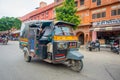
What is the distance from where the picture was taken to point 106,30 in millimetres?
20906

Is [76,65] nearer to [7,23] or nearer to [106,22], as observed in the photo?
[106,22]

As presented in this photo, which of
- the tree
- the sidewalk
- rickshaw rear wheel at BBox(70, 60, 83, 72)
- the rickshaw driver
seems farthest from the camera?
the tree

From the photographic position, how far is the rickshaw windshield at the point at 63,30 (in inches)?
276

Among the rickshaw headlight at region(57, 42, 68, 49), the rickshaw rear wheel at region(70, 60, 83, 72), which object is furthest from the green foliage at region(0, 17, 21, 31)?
the rickshaw rear wheel at region(70, 60, 83, 72)

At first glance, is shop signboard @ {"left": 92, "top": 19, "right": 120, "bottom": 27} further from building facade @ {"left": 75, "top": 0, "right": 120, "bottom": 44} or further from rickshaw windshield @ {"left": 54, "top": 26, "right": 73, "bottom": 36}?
rickshaw windshield @ {"left": 54, "top": 26, "right": 73, "bottom": 36}

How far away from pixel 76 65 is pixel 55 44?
143 cm

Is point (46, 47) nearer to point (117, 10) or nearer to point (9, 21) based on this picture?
point (117, 10)

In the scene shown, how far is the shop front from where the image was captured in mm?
20036

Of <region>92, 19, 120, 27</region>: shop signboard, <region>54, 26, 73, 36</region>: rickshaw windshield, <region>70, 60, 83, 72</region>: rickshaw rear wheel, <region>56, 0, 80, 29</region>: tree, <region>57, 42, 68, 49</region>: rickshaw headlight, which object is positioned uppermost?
<region>56, 0, 80, 29</region>: tree

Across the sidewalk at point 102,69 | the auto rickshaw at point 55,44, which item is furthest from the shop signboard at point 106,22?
the auto rickshaw at point 55,44

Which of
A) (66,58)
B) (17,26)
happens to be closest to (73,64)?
(66,58)

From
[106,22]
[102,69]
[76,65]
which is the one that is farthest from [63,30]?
[106,22]

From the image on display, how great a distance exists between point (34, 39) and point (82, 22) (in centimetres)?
1900

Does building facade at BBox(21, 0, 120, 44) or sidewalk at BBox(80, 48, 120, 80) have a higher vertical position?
building facade at BBox(21, 0, 120, 44)
